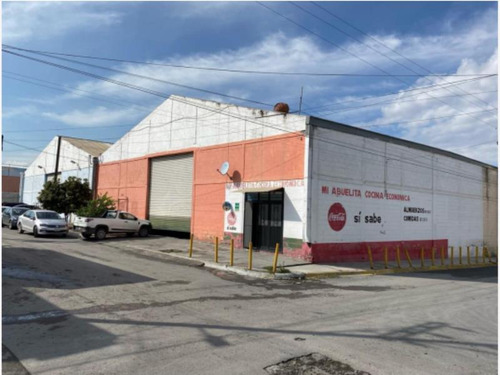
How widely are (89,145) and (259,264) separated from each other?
31.8 m

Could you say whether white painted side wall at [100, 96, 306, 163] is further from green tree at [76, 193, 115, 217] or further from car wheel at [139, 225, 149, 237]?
car wheel at [139, 225, 149, 237]

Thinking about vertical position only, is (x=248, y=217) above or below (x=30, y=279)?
above

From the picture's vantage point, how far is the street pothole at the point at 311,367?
16.7 feet

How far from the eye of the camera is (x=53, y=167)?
43.5 metres

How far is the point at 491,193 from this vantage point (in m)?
33.5

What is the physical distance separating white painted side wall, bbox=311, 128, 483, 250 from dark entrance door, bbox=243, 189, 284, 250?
80.0 inches

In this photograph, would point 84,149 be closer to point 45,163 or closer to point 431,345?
point 45,163

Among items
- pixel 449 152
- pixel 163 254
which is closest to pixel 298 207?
pixel 163 254

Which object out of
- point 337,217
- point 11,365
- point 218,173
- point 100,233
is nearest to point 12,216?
point 100,233

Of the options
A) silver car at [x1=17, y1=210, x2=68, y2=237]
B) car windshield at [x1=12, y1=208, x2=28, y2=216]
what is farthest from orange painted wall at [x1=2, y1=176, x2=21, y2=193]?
silver car at [x1=17, y1=210, x2=68, y2=237]

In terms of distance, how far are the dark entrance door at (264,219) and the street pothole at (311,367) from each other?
13940 mm

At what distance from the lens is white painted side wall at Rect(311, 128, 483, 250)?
19062mm

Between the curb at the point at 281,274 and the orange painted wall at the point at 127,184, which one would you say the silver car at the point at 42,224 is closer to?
the orange painted wall at the point at 127,184

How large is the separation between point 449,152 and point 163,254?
20492mm
